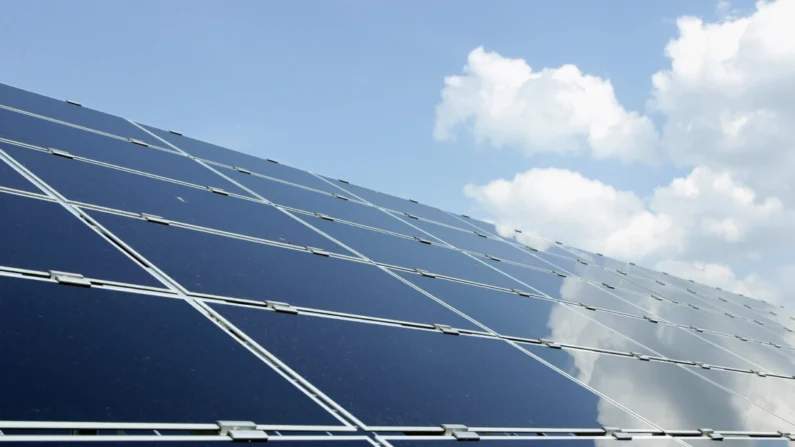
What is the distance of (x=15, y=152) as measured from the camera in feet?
22.5

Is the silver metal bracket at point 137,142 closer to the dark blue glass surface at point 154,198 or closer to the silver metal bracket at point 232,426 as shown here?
the dark blue glass surface at point 154,198

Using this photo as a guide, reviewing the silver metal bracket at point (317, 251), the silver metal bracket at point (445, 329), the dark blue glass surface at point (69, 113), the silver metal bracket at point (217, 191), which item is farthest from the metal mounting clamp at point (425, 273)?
the dark blue glass surface at point (69, 113)

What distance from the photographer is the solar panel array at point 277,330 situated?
3635 mm

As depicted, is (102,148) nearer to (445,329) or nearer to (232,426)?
(445,329)

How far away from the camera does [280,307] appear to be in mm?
5410

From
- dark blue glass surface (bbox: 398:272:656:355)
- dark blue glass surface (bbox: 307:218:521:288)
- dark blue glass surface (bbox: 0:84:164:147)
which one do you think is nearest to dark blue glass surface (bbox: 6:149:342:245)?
dark blue glass surface (bbox: 307:218:521:288)

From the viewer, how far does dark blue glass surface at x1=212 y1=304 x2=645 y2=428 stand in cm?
462

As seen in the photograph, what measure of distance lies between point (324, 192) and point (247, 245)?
5816 mm

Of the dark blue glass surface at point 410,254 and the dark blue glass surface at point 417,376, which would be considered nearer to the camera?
the dark blue glass surface at point 417,376

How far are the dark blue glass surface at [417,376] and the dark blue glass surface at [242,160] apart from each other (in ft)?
20.8

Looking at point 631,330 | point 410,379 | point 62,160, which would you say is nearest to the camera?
point 410,379

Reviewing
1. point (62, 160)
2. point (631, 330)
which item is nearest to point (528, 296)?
point (631, 330)

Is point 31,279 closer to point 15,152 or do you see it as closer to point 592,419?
point 15,152

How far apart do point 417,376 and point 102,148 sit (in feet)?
17.1
